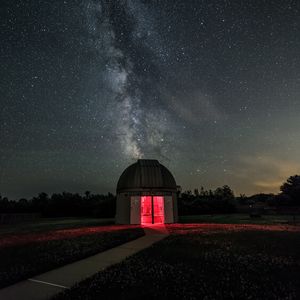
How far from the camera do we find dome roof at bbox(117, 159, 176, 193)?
76.7ft

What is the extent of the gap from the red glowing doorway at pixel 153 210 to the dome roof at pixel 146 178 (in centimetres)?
127

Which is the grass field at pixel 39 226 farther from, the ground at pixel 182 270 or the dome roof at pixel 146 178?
Answer: the ground at pixel 182 270

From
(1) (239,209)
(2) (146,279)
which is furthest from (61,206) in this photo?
(2) (146,279)

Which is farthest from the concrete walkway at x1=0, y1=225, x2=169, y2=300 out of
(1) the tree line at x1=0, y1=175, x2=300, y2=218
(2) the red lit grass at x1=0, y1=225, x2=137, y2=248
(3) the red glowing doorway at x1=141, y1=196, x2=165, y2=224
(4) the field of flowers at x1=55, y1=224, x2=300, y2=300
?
(1) the tree line at x1=0, y1=175, x2=300, y2=218

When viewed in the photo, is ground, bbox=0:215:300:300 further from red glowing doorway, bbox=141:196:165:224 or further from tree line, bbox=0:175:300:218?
tree line, bbox=0:175:300:218

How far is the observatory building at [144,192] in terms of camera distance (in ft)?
75.9

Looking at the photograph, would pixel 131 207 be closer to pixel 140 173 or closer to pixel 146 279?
pixel 140 173

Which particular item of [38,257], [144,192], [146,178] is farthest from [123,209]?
[38,257]

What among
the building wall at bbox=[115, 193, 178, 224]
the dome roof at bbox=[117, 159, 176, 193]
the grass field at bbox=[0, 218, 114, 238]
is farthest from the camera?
the dome roof at bbox=[117, 159, 176, 193]

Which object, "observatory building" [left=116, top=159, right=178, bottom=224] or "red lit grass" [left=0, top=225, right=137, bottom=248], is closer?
"red lit grass" [left=0, top=225, right=137, bottom=248]

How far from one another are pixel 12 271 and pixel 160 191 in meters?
17.0

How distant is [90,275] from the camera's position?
270 inches

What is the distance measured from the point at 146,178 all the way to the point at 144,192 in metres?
1.31

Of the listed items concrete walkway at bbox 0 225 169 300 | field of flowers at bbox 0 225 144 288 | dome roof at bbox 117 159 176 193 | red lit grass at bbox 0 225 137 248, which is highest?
dome roof at bbox 117 159 176 193
